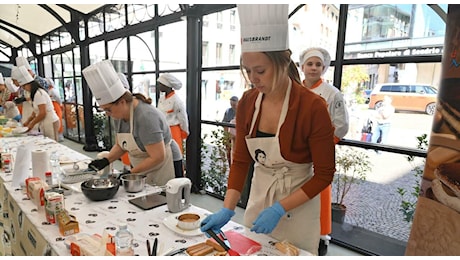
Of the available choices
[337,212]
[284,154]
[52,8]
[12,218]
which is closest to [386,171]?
[337,212]

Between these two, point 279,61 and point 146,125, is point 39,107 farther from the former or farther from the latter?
point 279,61

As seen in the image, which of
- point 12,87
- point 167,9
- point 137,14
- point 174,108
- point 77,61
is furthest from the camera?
point 12,87

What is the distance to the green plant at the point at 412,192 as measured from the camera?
6.56 ft

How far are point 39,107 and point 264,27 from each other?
349 centimetres

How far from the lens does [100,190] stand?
143cm

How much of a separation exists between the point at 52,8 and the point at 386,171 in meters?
5.94

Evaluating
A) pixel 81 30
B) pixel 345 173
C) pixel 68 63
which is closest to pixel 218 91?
pixel 345 173

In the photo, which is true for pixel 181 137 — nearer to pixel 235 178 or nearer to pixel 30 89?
pixel 30 89

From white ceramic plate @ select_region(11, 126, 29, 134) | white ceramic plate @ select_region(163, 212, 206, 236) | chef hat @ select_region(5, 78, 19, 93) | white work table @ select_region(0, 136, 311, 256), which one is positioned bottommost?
white work table @ select_region(0, 136, 311, 256)

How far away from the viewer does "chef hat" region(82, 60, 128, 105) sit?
1.66 m

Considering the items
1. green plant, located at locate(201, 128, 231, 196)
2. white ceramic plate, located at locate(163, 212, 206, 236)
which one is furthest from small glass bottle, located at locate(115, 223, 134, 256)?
green plant, located at locate(201, 128, 231, 196)

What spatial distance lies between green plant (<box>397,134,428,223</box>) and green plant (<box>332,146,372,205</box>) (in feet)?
1.01

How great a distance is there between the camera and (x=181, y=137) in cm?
357

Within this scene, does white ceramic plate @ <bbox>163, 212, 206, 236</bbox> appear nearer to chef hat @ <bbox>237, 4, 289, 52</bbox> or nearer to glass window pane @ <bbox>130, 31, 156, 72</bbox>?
chef hat @ <bbox>237, 4, 289, 52</bbox>
